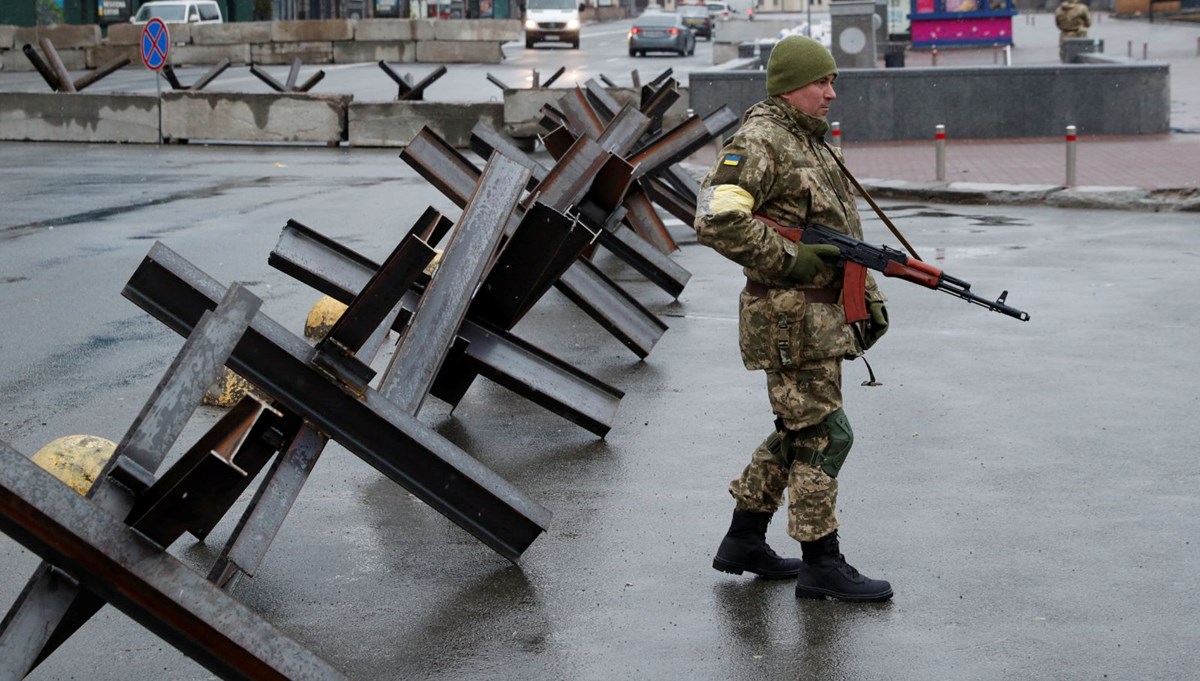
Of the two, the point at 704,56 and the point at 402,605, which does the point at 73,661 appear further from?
the point at 704,56

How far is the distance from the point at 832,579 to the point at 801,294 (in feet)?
3.20

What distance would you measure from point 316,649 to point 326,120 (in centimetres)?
2003

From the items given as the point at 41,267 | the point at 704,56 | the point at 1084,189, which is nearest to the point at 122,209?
the point at 41,267

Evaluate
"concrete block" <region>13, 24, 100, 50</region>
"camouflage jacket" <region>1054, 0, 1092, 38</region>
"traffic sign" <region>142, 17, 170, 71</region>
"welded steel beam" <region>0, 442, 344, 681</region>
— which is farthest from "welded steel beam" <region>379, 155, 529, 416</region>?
"concrete block" <region>13, 24, 100, 50</region>

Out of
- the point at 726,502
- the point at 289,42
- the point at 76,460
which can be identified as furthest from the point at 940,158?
the point at 289,42

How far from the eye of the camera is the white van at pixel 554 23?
5734 cm

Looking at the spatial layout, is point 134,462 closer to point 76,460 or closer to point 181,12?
point 76,460

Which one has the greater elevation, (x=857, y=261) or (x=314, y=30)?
(x=314, y=30)

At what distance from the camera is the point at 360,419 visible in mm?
4781

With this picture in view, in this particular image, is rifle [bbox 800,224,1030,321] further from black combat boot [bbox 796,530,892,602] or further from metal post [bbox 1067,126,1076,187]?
metal post [bbox 1067,126,1076,187]

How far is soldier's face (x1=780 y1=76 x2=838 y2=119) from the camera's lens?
5227 millimetres

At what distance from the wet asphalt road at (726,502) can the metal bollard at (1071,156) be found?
346 centimetres

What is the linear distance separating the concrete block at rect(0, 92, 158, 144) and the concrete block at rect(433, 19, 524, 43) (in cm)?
2800

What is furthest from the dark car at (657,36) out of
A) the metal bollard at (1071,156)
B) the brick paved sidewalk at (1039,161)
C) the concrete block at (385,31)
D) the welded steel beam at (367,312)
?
the welded steel beam at (367,312)
